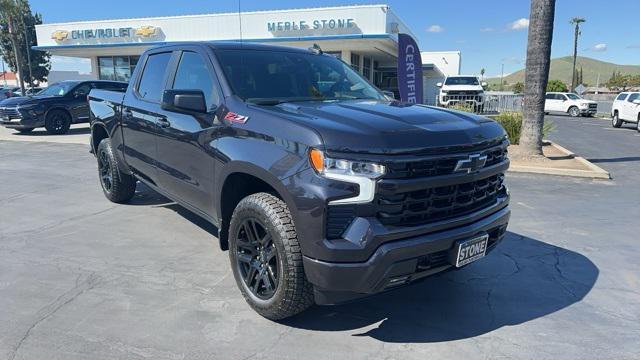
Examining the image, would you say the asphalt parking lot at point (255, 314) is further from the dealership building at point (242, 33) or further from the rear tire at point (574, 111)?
the rear tire at point (574, 111)

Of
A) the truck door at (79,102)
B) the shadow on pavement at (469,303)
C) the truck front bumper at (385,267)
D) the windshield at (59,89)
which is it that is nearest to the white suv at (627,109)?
the shadow on pavement at (469,303)

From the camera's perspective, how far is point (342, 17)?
22609mm

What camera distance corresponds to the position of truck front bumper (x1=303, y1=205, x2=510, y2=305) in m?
2.76

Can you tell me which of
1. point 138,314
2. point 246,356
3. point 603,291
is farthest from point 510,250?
point 138,314

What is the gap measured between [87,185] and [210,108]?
16.8ft

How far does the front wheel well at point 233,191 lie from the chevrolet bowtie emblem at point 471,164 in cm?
131

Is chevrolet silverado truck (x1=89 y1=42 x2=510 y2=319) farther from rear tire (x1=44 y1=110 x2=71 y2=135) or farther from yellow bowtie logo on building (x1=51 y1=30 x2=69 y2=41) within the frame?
yellow bowtie logo on building (x1=51 y1=30 x2=69 y2=41)

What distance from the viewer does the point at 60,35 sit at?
94.7 feet

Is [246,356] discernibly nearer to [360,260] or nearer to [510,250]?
[360,260]

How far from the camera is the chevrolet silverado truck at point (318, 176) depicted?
109 inches

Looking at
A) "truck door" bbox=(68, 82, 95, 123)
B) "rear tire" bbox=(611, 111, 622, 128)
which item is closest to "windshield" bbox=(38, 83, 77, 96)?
"truck door" bbox=(68, 82, 95, 123)

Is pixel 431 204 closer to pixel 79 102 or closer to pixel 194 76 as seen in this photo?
pixel 194 76

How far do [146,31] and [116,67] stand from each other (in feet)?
22.8

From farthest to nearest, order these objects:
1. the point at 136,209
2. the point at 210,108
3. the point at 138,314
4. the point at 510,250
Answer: the point at 136,209
the point at 510,250
the point at 210,108
the point at 138,314
